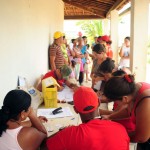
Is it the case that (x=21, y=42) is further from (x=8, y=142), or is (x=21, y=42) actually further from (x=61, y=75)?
(x=8, y=142)

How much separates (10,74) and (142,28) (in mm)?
2510

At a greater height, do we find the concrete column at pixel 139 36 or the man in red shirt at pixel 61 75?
the concrete column at pixel 139 36

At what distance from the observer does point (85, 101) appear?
5.08ft

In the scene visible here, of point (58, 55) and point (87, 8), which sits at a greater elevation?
point (87, 8)

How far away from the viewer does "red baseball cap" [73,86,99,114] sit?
1.53 meters

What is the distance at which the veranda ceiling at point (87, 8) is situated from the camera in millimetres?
9811

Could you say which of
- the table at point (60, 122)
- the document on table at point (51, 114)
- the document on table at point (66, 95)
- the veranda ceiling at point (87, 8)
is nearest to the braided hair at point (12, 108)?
the table at point (60, 122)

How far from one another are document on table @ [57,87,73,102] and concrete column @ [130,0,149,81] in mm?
1441

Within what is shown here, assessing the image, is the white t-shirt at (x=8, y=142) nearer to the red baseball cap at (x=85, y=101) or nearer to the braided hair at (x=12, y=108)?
the braided hair at (x=12, y=108)

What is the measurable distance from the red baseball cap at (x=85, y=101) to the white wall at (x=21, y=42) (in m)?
Result: 1.15

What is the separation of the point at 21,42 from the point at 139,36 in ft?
6.82

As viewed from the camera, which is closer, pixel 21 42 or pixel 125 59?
pixel 21 42

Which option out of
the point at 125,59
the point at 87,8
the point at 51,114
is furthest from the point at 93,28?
the point at 51,114

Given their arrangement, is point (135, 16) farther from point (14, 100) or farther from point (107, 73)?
point (14, 100)
